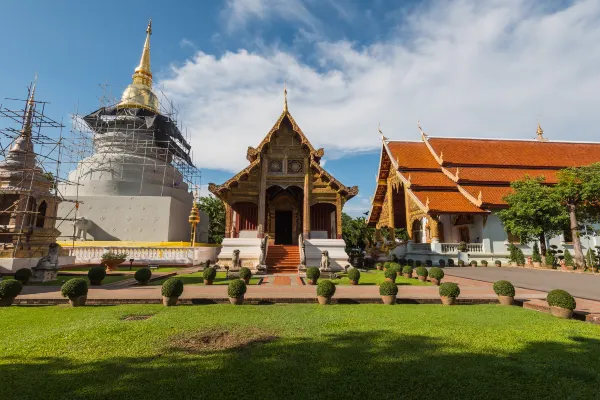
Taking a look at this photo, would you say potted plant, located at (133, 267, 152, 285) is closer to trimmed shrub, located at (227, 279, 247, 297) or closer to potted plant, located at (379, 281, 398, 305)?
trimmed shrub, located at (227, 279, 247, 297)

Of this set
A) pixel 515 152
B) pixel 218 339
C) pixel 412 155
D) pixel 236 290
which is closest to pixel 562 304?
pixel 218 339

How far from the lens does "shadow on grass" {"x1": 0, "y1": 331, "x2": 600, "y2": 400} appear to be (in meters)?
3.12

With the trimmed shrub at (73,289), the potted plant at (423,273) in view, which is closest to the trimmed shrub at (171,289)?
the trimmed shrub at (73,289)

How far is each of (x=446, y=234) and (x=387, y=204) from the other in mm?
6264

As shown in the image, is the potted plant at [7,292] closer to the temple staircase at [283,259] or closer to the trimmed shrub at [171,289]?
the trimmed shrub at [171,289]

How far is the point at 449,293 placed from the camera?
7844mm

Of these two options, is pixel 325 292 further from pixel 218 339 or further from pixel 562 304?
pixel 562 304

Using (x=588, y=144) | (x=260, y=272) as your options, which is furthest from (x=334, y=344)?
(x=588, y=144)

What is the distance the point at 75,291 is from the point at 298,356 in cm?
619

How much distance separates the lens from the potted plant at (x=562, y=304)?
645 cm

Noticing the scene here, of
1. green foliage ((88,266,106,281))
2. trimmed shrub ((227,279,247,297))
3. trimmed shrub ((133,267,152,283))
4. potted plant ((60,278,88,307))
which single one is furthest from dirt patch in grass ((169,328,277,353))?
green foliage ((88,266,106,281))

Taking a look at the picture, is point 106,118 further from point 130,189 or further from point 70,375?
point 70,375

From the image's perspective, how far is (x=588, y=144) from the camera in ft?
96.4

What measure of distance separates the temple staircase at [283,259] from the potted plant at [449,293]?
8.93m
